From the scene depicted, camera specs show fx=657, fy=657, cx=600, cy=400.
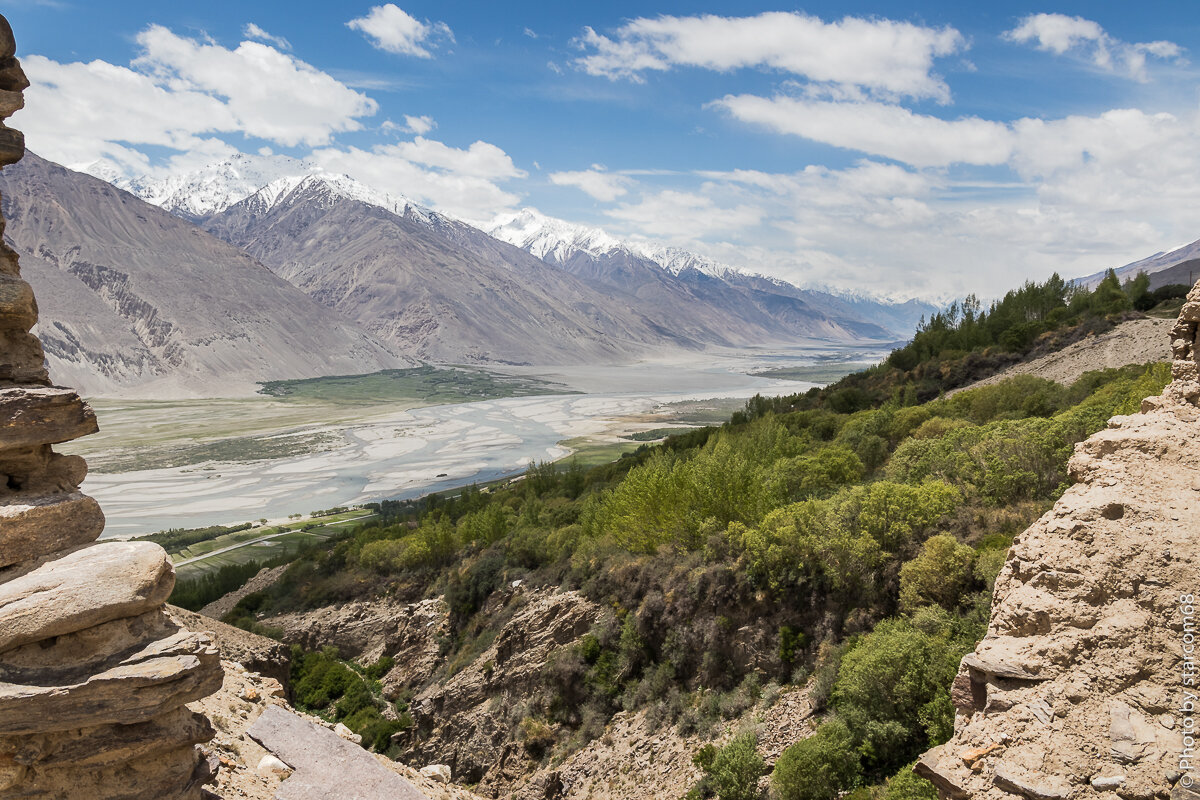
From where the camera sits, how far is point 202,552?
73.1 metres

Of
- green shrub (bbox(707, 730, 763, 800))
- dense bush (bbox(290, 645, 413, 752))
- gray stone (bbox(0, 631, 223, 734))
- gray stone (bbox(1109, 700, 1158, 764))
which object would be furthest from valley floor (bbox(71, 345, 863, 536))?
gray stone (bbox(1109, 700, 1158, 764))

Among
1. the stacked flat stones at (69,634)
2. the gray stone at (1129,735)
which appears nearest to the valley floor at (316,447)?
the stacked flat stones at (69,634)

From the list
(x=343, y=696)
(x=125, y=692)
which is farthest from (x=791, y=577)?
(x=343, y=696)

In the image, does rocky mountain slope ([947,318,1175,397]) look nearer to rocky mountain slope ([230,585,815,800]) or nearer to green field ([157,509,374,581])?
rocky mountain slope ([230,585,815,800])

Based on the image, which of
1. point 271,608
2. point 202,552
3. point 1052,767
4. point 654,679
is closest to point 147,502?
point 202,552

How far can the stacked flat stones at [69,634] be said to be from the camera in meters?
8.84

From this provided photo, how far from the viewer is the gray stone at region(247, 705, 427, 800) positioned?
14.2 metres

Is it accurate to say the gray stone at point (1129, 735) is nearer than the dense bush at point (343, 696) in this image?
Yes

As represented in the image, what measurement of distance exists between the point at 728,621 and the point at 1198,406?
15.0 metres

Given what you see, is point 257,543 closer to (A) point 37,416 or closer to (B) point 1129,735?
(A) point 37,416

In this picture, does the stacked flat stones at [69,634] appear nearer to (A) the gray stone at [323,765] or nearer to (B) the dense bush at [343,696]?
(A) the gray stone at [323,765]

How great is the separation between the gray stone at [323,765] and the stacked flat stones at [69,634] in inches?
156

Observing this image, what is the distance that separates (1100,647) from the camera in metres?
8.69

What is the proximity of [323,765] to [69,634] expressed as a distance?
26.3 ft
